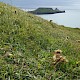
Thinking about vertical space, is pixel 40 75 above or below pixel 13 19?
below

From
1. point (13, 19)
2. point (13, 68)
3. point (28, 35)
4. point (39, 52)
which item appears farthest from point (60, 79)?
point (13, 19)

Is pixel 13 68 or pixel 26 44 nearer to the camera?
pixel 13 68

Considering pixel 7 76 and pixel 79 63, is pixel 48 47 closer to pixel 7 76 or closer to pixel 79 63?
pixel 79 63

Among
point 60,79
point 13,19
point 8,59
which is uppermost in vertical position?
point 13,19

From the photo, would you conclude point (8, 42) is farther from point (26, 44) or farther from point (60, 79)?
point (60, 79)

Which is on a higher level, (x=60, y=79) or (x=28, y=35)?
(x=28, y=35)

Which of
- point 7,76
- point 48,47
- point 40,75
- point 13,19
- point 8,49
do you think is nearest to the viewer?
point 7,76

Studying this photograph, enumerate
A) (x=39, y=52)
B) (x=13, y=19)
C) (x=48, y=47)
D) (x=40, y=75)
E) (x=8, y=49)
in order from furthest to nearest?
(x=13, y=19) < (x=48, y=47) < (x=39, y=52) < (x=8, y=49) < (x=40, y=75)

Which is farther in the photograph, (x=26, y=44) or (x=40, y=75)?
(x=26, y=44)

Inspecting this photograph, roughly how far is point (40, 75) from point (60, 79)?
0.38 metres

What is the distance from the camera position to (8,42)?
6.31m

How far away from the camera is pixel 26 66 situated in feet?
17.2

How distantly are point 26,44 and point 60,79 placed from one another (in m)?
1.75

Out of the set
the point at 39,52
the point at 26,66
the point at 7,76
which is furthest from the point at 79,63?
the point at 7,76
